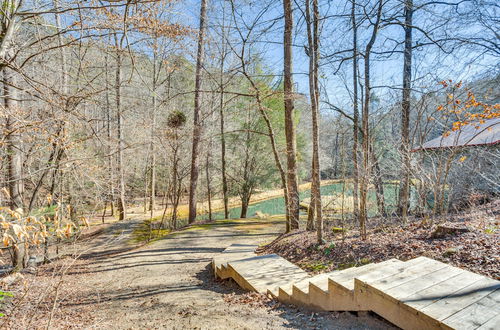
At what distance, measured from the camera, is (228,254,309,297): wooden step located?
3.72m

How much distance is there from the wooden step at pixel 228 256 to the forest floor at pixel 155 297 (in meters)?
0.21

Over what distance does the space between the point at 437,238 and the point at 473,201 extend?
393 centimetres

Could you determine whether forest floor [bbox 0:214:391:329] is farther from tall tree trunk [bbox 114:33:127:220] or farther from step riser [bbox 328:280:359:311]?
tall tree trunk [bbox 114:33:127:220]

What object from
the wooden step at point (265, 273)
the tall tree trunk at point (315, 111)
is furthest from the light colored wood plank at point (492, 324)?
the tall tree trunk at point (315, 111)

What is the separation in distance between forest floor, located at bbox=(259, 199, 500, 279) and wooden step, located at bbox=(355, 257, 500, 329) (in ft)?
2.79

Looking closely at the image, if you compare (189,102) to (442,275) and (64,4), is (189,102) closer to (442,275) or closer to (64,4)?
(64,4)

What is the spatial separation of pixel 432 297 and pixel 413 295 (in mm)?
121

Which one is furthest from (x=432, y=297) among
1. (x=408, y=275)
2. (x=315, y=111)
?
(x=315, y=111)

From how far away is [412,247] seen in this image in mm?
3699

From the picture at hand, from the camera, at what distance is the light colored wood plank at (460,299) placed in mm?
1765

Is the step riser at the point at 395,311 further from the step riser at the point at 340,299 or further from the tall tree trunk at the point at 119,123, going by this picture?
the tall tree trunk at the point at 119,123

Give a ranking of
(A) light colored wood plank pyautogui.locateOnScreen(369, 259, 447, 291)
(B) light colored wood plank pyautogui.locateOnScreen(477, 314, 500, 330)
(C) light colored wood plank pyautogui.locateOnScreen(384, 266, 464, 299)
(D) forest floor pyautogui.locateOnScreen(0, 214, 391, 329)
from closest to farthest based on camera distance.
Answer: (B) light colored wood plank pyautogui.locateOnScreen(477, 314, 500, 330) → (C) light colored wood plank pyautogui.locateOnScreen(384, 266, 464, 299) → (A) light colored wood plank pyautogui.locateOnScreen(369, 259, 447, 291) → (D) forest floor pyautogui.locateOnScreen(0, 214, 391, 329)

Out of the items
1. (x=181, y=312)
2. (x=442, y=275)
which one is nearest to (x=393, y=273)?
(x=442, y=275)

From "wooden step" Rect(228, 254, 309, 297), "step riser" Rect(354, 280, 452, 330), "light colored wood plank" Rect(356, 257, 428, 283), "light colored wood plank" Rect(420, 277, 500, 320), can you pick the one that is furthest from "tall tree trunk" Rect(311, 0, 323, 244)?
"light colored wood plank" Rect(420, 277, 500, 320)
